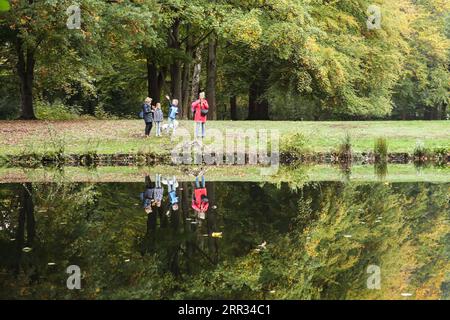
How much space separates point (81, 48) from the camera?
3195 cm

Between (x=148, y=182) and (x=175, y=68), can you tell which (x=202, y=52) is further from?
(x=148, y=182)

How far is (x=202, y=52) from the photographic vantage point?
47.4 meters

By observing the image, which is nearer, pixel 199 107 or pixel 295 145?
pixel 199 107

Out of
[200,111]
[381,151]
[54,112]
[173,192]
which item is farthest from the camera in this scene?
[54,112]

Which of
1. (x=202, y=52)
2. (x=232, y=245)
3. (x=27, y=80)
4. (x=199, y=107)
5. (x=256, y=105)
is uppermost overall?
(x=202, y=52)

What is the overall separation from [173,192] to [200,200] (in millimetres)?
1314

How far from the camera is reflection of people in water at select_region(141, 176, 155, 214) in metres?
13.6

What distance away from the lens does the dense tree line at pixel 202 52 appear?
30391mm

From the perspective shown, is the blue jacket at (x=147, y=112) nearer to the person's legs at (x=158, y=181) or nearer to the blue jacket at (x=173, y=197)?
the person's legs at (x=158, y=181)

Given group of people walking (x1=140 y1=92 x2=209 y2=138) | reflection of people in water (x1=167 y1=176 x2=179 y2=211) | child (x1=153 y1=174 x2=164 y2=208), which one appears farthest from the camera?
group of people walking (x1=140 y1=92 x2=209 y2=138)

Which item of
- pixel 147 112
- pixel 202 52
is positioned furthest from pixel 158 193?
pixel 202 52

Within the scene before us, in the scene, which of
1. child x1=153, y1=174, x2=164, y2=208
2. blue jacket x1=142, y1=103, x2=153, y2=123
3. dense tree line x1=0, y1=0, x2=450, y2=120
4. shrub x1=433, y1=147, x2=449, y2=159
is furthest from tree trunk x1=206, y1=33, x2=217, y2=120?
child x1=153, y1=174, x2=164, y2=208

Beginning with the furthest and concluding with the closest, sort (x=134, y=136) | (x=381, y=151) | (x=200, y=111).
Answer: (x=134, y=136) → (x=381, y=151) → (x=200, y=111)

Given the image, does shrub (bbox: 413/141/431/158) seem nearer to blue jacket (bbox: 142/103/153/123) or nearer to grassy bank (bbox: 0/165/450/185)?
grassy bank (bbox: 0/165/450/185)
